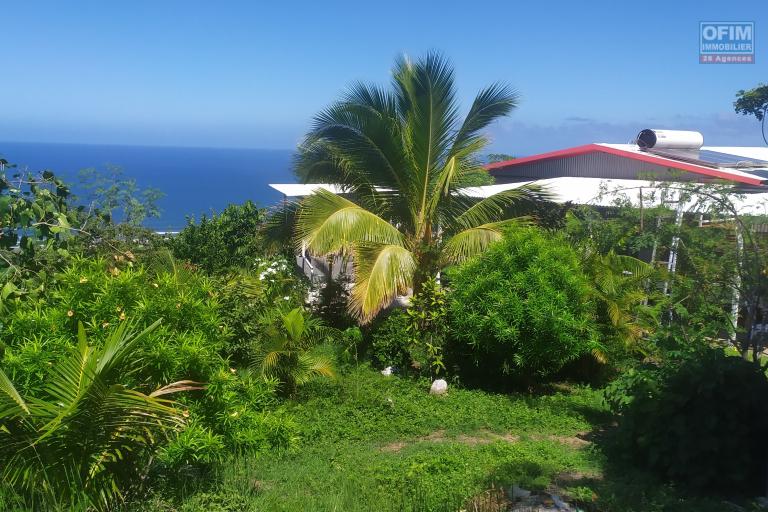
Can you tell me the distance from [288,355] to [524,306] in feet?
10.6

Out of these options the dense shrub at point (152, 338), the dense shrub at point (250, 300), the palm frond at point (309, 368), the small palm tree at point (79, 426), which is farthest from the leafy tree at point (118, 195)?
the small palm tree at point (79, 426)

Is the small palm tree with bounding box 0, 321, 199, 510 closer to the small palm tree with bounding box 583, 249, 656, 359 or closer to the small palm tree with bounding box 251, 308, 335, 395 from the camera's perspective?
the small palm tree with bounding box 251, 308, 335, 395

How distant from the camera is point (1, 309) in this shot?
452cm

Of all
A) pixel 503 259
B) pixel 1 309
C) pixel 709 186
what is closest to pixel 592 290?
pixel 503 259

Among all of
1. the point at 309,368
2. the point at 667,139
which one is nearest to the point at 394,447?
the point at 309,368

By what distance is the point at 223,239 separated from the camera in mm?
12375

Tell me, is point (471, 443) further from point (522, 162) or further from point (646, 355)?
point (522, 162)

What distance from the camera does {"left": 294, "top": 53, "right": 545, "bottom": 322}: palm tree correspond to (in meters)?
10.2

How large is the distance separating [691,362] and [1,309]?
5.73 meters

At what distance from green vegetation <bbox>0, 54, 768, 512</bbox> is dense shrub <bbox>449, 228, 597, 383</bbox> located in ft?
0.13

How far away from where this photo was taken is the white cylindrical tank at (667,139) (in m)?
17.8

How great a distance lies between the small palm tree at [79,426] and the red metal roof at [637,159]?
1215 cm

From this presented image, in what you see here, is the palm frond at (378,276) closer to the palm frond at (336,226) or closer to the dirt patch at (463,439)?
the palm frond at (336,226)

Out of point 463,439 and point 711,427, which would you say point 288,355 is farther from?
point 711,427
